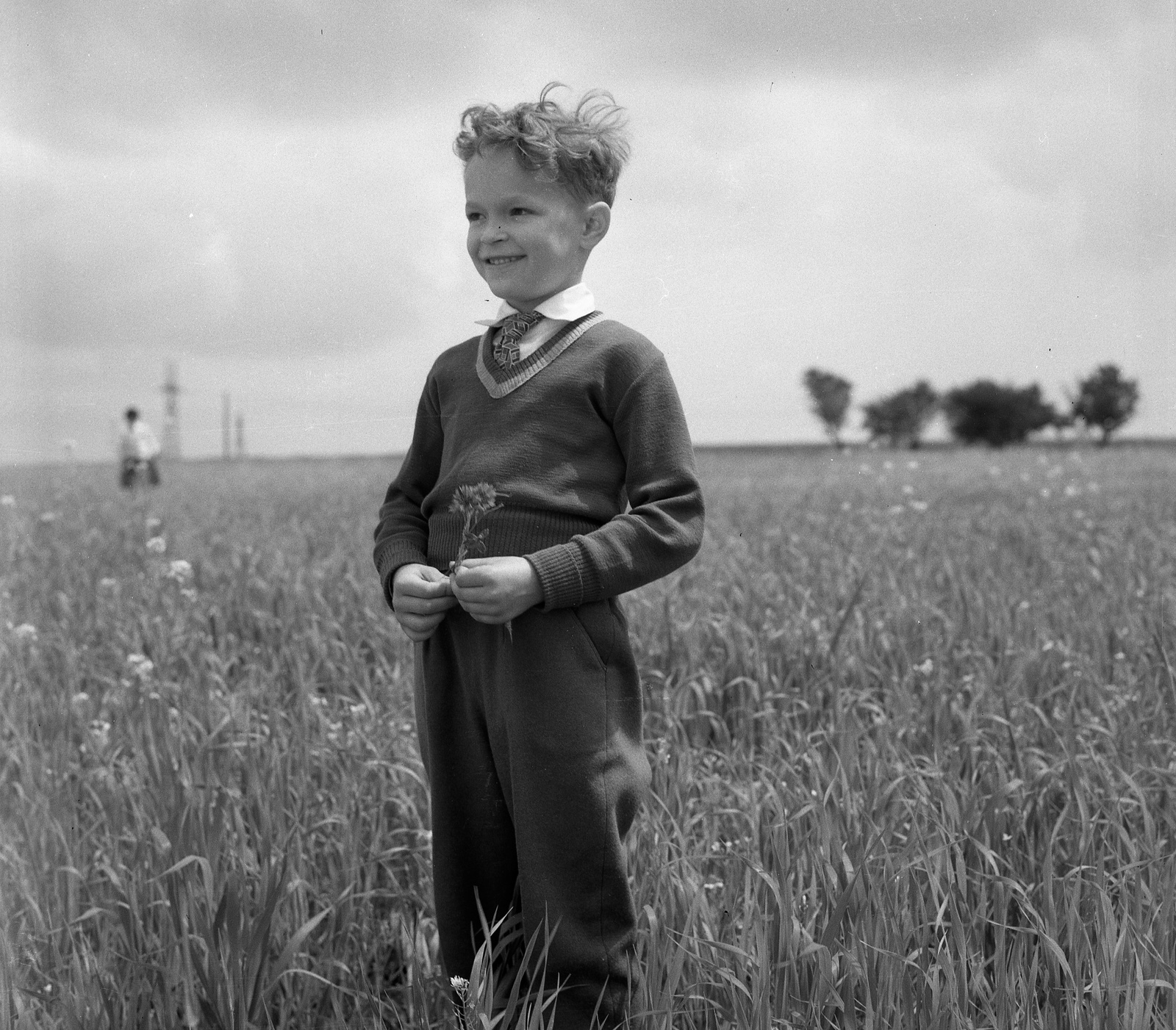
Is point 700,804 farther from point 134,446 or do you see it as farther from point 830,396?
point 134,446

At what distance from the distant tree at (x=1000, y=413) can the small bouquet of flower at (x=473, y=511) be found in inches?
2626

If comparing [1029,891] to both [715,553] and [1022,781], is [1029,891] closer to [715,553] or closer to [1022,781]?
[1022,781]

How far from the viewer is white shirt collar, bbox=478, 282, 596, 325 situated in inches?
72.6

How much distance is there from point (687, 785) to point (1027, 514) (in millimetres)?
5565

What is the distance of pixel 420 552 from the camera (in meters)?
1.95

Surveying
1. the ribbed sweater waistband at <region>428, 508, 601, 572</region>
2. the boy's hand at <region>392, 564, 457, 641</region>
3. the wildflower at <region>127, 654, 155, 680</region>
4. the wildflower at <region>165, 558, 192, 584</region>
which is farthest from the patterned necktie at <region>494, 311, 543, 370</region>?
the wildflower at <region>165, 558, 192, 584</region>

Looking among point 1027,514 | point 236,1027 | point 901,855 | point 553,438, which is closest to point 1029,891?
point 901,855

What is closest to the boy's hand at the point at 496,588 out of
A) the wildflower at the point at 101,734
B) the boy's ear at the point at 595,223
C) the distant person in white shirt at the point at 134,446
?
the boy's ear at the point at 595,223

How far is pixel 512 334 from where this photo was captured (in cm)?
188

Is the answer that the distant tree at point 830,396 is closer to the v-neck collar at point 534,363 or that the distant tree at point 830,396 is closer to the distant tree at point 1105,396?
the v-neck collar at point 534,363

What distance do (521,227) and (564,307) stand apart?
5.4 inches

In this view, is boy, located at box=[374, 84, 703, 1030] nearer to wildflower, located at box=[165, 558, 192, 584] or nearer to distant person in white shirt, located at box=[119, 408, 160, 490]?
wildflower, located at box=[165, 558, 192, 584]

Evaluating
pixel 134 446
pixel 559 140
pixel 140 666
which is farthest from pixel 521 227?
pixel 134 446

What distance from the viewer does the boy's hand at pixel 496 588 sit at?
65.7 inches
